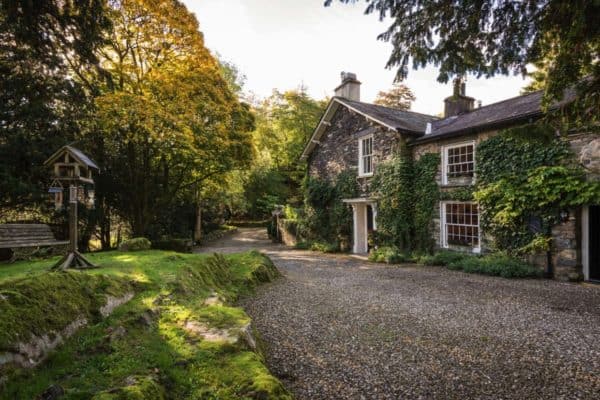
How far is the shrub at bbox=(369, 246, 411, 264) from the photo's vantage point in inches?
499

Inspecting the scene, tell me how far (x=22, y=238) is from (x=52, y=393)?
895 cm

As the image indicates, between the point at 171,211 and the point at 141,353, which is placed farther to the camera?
the point at 171,211

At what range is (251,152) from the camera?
51.9ft

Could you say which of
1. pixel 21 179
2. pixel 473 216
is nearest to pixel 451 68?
pixel 473 216

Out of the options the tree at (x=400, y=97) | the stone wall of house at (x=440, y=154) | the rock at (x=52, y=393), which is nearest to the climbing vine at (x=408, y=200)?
the stone wall of house at (x=440, y=154)

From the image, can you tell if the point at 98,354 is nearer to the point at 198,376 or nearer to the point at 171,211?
the point at 198,376

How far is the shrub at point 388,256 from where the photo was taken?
12.7m

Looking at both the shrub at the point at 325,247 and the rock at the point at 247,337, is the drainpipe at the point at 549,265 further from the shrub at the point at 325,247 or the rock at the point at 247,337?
the rock at the point at 247,337

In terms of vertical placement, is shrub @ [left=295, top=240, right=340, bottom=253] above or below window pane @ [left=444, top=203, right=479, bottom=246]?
below

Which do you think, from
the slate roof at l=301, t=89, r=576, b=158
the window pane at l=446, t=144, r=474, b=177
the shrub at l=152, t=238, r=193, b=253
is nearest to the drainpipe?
the window pane at l=446, t=144, r=474, b=177

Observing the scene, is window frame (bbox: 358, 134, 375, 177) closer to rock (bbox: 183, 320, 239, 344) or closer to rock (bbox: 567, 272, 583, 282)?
rock (bbox: 567, 272, 583, 282)

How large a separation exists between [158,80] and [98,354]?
12.2m

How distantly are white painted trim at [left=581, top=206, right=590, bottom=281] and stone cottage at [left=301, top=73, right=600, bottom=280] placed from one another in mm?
21

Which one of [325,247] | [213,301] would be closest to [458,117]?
[325,247]
